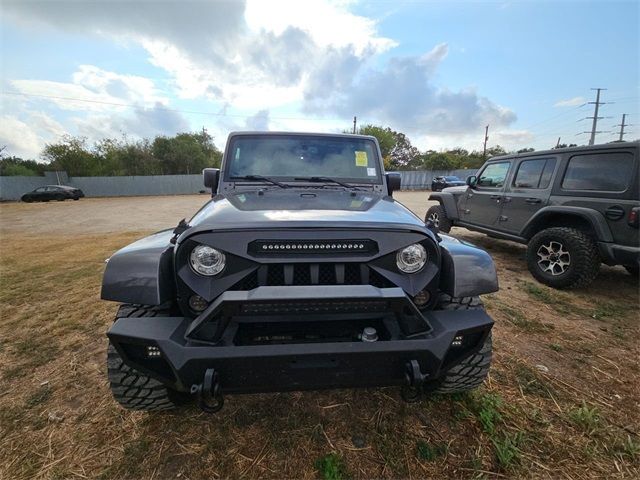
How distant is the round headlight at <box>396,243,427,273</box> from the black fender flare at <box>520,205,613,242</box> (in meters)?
3.63

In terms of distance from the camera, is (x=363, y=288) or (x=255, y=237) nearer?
(x=363, y=288)

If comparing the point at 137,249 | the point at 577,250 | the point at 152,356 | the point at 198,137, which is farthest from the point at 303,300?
the point at 198,137

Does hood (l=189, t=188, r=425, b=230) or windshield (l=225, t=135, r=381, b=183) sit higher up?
windshield (l=225, t=135, r=381, b=183)

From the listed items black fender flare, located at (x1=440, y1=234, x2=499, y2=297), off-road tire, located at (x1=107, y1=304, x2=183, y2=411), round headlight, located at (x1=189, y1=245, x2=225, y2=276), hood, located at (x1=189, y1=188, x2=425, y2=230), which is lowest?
off-road tire, located at (x1=107, y1=304, x2=183, y2=411)

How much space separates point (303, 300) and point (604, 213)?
442 cm

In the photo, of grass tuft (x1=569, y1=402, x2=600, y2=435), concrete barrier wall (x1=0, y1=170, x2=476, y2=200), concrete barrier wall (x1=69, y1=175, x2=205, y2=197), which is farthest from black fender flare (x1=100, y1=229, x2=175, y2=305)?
concrete barrier wall (x1=69, y1=175, x2=205, y2=197)

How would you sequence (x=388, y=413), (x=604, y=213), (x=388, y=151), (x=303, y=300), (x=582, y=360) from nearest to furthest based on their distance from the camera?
(x=303, y=300), (x=388, y=413), (x=582, y=360), (x=604, y=213), (x=388, y=151)

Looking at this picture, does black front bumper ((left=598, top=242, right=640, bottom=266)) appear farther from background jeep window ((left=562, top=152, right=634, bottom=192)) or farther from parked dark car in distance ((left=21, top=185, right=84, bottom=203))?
parked dark car in distance ((left=21, top=185, right=84, bottom=203))

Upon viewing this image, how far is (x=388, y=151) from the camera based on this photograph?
54562 mm

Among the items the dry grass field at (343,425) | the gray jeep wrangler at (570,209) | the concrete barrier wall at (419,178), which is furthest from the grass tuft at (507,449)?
the concrete barrier wall at (419,178)

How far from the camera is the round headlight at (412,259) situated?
173cm

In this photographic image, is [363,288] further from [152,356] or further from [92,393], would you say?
[92,393]

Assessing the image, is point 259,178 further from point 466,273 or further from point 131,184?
point 131,184

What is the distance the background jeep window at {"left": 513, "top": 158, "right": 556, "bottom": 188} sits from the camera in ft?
15.7
